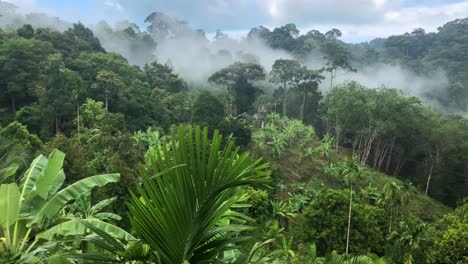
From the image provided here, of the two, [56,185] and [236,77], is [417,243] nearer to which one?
[56,185]

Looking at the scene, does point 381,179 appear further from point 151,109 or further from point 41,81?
point 41,81

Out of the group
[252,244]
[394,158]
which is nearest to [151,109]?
[394,158]

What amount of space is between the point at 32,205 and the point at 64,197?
0.33 meters

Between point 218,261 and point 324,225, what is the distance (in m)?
18.8

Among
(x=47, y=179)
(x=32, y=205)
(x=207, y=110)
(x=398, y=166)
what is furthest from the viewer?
(x=398, y=166)

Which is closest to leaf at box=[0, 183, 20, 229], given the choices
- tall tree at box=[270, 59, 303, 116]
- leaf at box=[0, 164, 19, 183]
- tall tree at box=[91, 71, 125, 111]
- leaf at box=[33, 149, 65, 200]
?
leaf at box=[33, 149, 65, 200]

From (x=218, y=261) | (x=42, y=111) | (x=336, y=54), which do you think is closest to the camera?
(x=218, y=261)

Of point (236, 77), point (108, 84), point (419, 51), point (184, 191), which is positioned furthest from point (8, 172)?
point (419, 51)

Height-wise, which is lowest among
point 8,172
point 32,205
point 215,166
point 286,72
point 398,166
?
point 398,166

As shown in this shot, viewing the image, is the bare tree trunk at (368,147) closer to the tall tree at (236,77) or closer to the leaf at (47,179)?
the tall tree at (236,77)

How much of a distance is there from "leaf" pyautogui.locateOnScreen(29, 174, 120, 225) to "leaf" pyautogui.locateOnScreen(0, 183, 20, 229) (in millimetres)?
340

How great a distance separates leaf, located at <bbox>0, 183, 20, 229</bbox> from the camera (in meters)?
3.33

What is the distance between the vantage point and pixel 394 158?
133 feet

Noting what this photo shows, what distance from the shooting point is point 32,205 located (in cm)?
388
